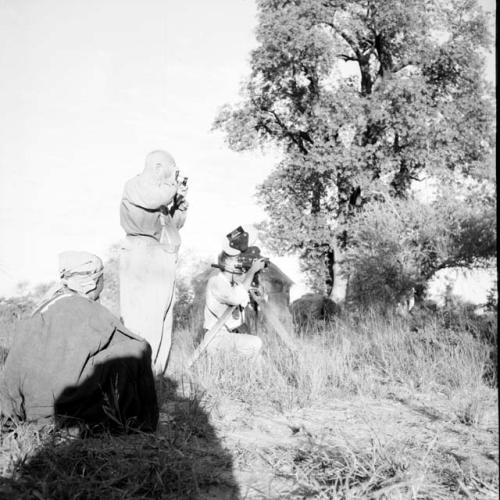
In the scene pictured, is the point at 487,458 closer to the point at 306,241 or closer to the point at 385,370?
the point at 385,370

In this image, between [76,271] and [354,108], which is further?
[354,108]

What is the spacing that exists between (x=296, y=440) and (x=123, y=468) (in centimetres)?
135

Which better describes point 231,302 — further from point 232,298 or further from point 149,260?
point 149,260

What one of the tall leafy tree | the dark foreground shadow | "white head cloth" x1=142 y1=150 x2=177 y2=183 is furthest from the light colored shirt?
the tall leafy tree

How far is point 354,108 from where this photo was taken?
18234 mm

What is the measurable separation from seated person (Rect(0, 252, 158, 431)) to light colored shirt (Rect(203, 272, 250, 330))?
2358 millimetres

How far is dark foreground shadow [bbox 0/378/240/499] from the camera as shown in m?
2.81

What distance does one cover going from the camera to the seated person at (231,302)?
645cm

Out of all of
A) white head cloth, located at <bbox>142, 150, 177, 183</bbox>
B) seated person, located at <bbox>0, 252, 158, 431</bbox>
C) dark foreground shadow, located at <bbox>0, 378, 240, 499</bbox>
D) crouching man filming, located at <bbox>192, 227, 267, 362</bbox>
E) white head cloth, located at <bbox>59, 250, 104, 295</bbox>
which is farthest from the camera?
crouching man filming, located at <bbox>192, 227, 267, 362</bbox>

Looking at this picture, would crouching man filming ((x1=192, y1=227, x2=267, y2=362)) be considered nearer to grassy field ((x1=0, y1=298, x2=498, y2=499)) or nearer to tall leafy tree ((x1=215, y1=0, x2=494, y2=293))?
grassy field ((x1=0, y1=298, x2=498, y2=499))

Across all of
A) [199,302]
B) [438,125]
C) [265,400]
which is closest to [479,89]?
[438,125]

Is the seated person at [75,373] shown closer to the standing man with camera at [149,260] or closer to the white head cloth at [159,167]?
the standing man with camera at [149,260]

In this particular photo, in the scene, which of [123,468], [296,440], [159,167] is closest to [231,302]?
[159,167]

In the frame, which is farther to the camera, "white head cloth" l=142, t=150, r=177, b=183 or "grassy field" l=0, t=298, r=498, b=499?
"white head cloth" l=142, t=150, r=177, b=183
